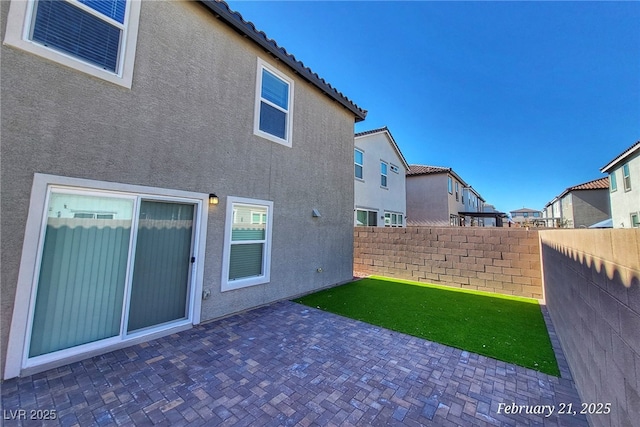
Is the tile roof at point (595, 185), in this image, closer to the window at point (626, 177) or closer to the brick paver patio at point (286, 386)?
the window at point (626, 177)

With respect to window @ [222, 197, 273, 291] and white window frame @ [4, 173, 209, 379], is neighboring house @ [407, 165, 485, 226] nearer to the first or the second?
window @ [222, 197, 273, 291]

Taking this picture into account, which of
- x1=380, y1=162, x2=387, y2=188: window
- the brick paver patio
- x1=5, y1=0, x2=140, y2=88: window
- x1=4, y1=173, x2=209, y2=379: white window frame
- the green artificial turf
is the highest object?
x1=380, y1=162, x2=387, y2=188: window

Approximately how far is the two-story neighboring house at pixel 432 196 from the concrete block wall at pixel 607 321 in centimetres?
2005

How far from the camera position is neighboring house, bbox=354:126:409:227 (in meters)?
15.6

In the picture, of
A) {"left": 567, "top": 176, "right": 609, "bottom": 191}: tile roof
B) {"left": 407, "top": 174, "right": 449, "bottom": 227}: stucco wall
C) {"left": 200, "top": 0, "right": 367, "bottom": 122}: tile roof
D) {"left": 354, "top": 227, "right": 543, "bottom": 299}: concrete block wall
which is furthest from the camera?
{"left": 567, "top": 176, "right": 609, "bottom": 191}: tile roof

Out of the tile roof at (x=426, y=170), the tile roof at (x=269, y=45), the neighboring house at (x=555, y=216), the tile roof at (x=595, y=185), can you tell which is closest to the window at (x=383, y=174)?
the tile roof at (x=426, y=170)

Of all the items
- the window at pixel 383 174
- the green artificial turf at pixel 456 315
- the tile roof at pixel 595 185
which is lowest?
the green artificial turf at pixel 456 315

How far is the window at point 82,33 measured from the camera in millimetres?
3529

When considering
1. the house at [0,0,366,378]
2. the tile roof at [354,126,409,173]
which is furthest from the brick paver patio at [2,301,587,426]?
the tile roof at [354,126,409,173]

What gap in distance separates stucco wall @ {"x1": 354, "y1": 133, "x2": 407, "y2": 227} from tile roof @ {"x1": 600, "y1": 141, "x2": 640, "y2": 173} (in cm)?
1480

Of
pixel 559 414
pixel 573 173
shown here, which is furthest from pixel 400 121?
pixel 573 173

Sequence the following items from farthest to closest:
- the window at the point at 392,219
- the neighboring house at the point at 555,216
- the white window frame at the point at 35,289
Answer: the neighboring house at the point at 555,216
the window at the point at 392,219
the white window frame at the point at 35,289

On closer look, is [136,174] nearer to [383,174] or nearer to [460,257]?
[460,257]

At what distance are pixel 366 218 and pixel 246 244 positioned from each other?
428 inches
